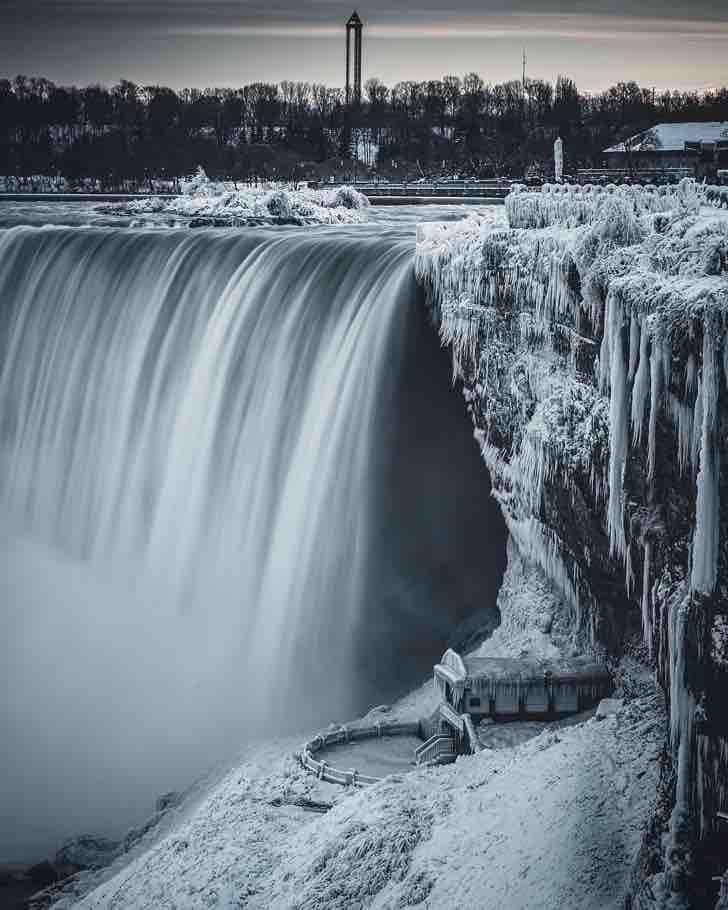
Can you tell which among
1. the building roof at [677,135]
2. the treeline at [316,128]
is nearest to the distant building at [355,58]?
the treeline at [316,128]

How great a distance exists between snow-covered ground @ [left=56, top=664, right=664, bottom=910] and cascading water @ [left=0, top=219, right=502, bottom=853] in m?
3.79

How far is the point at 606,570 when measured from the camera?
21984mm

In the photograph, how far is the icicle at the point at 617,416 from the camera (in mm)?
18625

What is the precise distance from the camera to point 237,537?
27.4m

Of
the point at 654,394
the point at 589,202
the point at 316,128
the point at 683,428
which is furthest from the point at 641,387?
the point at 316,128

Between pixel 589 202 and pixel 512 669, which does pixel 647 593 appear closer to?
pixel 512 669

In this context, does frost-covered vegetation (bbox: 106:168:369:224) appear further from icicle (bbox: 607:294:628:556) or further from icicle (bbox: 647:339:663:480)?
icicle (bbox: 647:339:663:480)

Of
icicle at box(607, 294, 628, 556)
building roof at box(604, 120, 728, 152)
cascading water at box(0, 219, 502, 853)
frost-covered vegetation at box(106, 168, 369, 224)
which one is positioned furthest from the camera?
frost-covered vegetation at box(106, 168, 369, 224)

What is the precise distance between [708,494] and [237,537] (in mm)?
13852

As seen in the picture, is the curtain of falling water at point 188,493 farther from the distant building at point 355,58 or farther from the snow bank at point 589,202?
the distant building at point 355,58

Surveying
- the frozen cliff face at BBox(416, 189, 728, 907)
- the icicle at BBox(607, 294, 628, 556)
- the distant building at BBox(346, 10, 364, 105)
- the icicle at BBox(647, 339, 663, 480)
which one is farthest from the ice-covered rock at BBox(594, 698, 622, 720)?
the distant building at BBox(346, 10, 364, 105)

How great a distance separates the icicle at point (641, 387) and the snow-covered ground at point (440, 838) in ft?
14.5

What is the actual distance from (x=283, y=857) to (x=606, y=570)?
7.21 metres

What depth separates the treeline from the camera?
7344cm
